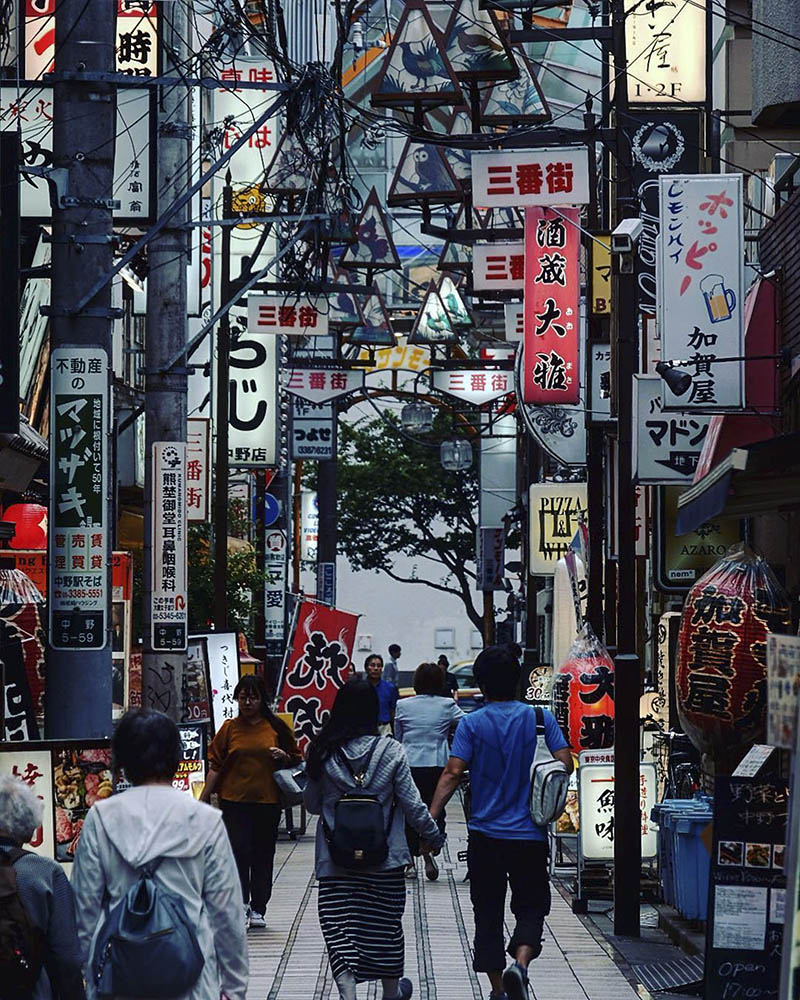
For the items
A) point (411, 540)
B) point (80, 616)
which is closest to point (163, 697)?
point (80, 616)

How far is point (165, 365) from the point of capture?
62.7 feet

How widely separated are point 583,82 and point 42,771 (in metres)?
35.4

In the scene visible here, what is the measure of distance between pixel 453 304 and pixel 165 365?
15.8 metres

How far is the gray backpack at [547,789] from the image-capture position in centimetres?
995

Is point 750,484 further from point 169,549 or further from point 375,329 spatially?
point 375,329

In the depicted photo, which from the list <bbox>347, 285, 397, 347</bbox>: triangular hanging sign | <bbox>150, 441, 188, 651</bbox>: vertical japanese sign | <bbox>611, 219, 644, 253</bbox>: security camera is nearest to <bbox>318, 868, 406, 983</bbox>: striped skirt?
<bbox>611, 219, 644, 253</bbox>: security camera

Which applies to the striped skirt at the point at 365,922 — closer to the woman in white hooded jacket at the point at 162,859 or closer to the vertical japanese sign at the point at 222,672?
the woman in white hooded jacket at the point at 162,859

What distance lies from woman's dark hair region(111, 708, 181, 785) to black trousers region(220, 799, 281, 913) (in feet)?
23.2

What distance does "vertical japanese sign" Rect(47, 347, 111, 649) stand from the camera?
11969 millimetres

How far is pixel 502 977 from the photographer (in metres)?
10.0

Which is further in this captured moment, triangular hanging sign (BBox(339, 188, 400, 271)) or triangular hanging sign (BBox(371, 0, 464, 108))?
triangular hanging sign (BBox(339, 188, 400, 271))

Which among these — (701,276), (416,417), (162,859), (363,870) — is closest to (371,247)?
(701,276)

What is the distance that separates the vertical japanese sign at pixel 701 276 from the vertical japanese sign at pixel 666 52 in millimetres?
4303

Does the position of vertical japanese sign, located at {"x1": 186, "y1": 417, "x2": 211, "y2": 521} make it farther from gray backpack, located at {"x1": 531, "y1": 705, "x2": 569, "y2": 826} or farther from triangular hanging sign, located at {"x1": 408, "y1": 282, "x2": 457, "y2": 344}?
gray backpack, located at {"x1": 531, "y1": 705, "x2": 569, "y2": 826}
